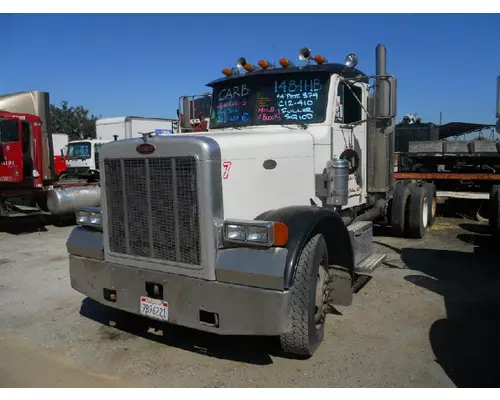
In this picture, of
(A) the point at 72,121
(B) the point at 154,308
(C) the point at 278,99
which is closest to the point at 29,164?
(C) the point at 278,99

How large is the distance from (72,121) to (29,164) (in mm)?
39541

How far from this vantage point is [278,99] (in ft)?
17.0

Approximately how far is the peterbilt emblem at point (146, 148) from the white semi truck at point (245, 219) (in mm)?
11

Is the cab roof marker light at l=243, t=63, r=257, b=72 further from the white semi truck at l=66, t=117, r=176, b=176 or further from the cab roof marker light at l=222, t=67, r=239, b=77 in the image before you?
the white semi truck at l=66, t=117, r=176, b=176

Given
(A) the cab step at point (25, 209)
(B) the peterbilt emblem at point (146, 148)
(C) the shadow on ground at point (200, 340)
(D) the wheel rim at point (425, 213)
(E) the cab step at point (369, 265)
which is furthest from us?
(A) the cab step at point (25, 209)

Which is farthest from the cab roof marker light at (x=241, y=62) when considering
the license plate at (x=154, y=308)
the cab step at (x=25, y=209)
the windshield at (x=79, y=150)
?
the windshield at (x=79, y=150)

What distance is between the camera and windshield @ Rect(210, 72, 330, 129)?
505 cm

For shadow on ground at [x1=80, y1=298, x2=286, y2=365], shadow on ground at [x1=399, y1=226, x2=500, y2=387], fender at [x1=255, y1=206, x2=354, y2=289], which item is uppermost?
fender at [x1=255, y1=206, x2=354, y2=289]

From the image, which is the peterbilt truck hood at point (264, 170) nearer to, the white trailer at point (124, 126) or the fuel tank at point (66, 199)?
the fuel tank at point (66, 199)

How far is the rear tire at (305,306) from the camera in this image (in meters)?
3.55

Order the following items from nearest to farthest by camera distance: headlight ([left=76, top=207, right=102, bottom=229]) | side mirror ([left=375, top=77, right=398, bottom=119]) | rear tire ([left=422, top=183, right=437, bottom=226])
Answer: headlight ([left=76, top=207, right=102, bottom=229])
side mirror ([left=375, top=77, right=398, bottom=119])
rear tire ([left=422, top=183, right=437, bottom=226])

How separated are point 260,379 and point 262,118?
2856 mm

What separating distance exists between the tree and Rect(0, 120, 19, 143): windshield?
35606mm

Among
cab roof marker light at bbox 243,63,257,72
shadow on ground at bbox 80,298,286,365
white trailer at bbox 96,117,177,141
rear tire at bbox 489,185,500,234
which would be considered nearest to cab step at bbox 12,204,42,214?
white trailer at bbox 96,117,177,141
